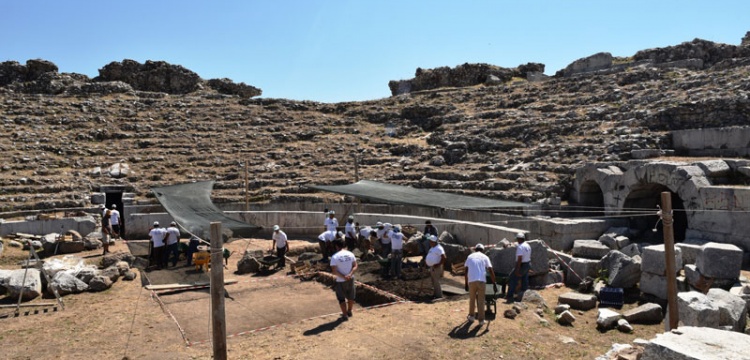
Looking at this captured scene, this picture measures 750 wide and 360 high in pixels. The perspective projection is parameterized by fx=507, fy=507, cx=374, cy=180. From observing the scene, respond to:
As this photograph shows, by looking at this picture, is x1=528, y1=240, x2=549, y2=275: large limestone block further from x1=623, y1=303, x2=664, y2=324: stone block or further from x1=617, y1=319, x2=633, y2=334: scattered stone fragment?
x1=617, y1=319, x2=633, y2=334: scattered stone fragment

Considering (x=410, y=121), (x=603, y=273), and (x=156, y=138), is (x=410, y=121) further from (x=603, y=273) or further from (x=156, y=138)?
(x=603, y=273)

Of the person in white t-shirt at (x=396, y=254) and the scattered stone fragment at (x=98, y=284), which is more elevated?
the person in white t-shirt at (x=396, y=254)

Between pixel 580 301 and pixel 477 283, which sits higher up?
pixel 477 283

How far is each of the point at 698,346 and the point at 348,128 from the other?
27.2 metres

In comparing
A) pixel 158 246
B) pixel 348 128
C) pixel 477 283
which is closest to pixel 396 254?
pixel 477 283

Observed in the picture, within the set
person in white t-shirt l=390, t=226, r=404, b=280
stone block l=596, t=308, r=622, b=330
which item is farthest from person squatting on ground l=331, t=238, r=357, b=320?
stone block l=596, t=308, r=622, b=330

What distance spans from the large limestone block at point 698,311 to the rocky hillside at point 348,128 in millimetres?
9142

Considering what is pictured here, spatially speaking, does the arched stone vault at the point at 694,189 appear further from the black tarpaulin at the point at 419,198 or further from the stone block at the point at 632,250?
the black tarpaulin at the point at 419,198

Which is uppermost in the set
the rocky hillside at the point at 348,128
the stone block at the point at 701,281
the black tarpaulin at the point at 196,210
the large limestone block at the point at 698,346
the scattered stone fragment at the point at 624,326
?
the rocky hillside at the point at 348,128

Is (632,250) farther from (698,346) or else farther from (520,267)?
(698,346)

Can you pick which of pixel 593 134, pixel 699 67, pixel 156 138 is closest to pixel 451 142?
pixel 593 134

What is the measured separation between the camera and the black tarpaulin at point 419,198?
1233 centimetres

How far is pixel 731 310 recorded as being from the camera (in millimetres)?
6855

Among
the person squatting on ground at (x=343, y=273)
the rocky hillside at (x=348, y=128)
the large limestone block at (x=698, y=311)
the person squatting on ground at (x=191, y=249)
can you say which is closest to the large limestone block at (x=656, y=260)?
the large limestone block at (x=698, y=311)
